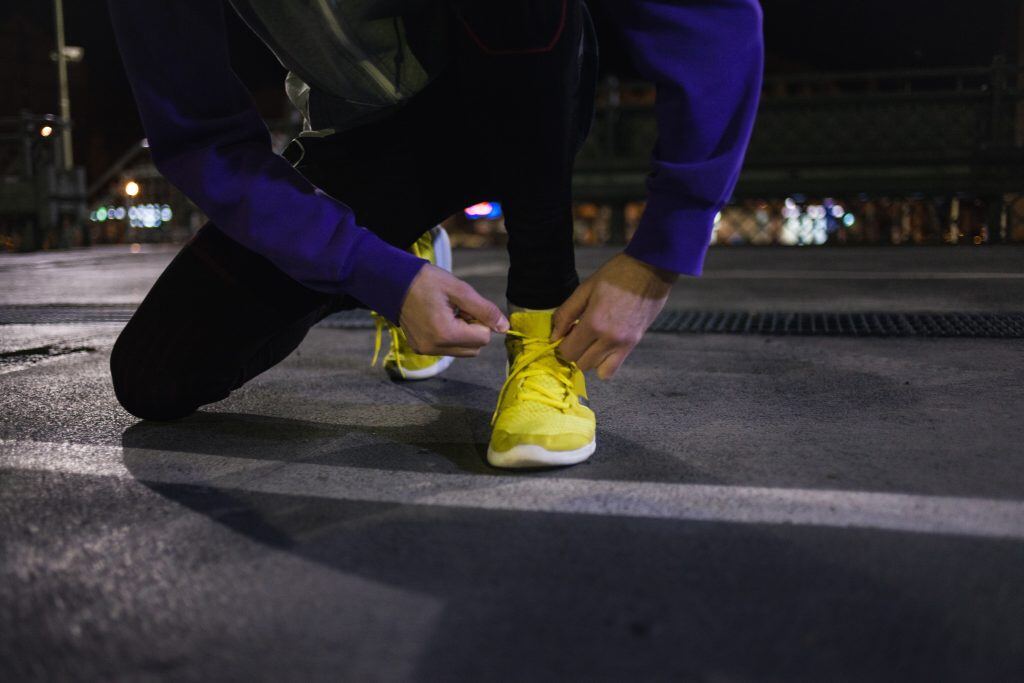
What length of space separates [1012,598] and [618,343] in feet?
1.77

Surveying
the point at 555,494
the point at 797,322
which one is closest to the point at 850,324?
the point at 797,322

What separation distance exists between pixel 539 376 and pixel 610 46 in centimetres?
62

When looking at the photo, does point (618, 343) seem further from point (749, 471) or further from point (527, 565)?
point (527, 565)

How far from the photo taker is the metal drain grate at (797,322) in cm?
248

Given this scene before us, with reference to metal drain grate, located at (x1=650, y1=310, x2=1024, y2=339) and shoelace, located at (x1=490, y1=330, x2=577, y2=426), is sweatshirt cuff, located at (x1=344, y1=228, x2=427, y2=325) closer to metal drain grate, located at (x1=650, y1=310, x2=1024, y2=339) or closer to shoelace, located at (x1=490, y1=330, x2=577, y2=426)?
shoelace, located at (x1=490, y1=330, x2=577, y2=426)

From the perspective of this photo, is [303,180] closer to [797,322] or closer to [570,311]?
[570,311]

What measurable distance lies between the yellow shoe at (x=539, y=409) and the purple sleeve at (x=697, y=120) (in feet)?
0.82

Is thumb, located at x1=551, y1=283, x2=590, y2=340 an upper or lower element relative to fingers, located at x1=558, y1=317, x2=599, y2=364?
upper

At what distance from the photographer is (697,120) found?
3.75 feet

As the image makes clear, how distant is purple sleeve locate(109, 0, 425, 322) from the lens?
116 centimetres

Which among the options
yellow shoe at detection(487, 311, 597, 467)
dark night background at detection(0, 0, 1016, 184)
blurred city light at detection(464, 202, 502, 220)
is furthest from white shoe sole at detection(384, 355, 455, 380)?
blurred city light at detection(464, 202, 502, 220)

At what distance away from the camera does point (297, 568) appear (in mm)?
874

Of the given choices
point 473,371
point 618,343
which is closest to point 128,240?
point 473,371

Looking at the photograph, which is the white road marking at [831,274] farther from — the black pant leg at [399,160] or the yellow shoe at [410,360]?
the black pant leg at [399,160]
